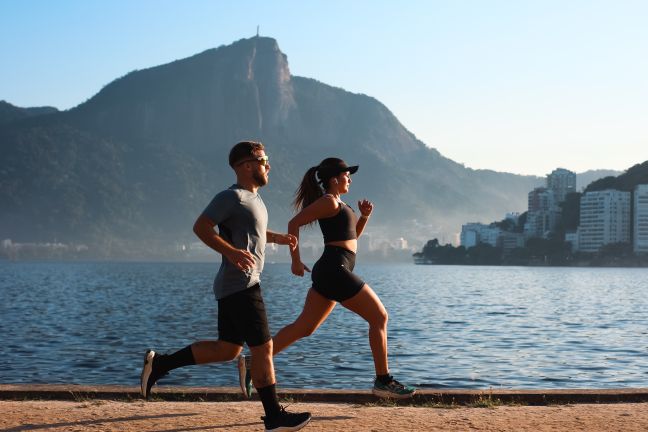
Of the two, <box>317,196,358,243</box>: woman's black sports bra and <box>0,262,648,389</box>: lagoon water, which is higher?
<box>317,196,358,243</box>: woman's black sports bra

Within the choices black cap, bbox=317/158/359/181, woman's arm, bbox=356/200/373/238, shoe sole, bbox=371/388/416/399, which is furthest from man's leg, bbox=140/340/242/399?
woman's arm, bbox=356/200/373/238

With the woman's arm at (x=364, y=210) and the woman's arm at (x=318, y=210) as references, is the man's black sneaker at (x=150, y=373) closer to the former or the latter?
the woman's arm at (x=318, y=210)

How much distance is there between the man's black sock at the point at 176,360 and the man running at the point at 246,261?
0.62 m

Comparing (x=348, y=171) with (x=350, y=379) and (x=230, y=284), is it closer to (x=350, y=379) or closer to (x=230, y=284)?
(x=230, y=284)

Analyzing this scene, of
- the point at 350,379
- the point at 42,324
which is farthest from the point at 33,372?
the point at 42,324

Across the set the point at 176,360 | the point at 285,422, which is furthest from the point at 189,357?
Answer: the point at 285,422

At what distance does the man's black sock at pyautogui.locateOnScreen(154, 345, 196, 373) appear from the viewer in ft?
26.2

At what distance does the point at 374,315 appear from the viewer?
874cm

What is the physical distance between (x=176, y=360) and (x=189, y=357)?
0.58 feet

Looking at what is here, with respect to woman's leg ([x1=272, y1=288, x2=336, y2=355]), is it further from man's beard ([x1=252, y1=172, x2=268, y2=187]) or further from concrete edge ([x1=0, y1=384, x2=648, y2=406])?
man's beard ([x1=252, y1=172, x2=268, y2=187])

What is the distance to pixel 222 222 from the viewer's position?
7.28 meters

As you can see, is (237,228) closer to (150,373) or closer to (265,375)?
(265,375)

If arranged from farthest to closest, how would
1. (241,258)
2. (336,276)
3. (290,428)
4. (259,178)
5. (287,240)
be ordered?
(336,276) → (287,240) → (259,178) → (290,428) → (241,258)

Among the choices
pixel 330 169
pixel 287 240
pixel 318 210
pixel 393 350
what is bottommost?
pixel 393 350
